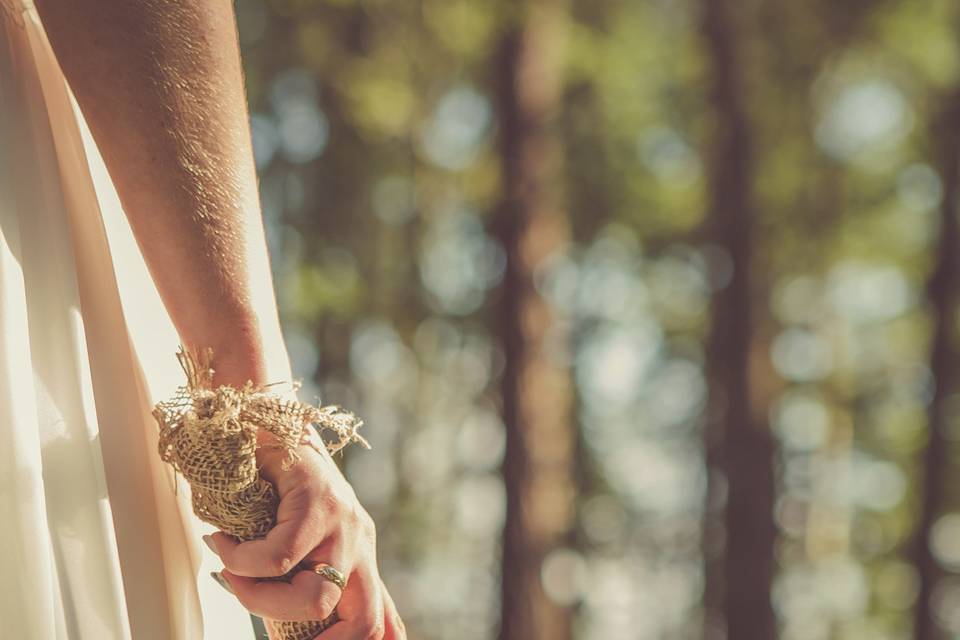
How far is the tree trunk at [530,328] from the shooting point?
7059 mm

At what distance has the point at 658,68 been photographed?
11.3 metres

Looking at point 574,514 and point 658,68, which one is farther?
point 574,514

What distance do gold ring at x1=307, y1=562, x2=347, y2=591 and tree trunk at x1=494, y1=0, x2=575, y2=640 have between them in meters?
6.01

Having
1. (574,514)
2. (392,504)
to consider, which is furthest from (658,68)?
(574,514)

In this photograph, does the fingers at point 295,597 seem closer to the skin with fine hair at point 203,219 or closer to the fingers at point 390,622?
the skin with fine hair at point 203,219

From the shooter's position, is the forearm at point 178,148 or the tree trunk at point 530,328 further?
the tree trunk at point 530,328

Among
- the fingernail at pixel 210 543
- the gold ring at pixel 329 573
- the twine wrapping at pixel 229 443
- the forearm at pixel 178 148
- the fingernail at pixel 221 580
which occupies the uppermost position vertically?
the forearm at pixel 178 148

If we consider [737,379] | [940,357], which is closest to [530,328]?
[737,379]

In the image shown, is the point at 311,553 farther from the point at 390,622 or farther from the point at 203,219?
the point at 203,219

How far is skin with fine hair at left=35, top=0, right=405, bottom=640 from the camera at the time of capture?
43.0 inches

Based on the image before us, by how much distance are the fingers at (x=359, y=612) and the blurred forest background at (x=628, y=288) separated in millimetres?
5939

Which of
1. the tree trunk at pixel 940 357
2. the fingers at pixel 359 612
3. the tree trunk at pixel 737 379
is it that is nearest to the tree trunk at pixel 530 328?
the tree trunk at pixel 737 379

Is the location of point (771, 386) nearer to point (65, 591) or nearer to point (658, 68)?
point (658, 68)

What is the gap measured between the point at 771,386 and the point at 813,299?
5242 mm
